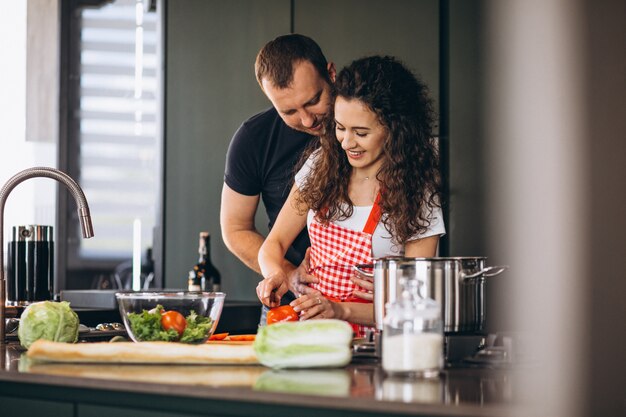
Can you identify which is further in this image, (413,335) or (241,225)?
(241,225)

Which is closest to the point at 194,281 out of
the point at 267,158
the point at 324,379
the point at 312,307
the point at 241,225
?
the point at 241,225

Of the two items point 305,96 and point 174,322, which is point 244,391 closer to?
point 174,322

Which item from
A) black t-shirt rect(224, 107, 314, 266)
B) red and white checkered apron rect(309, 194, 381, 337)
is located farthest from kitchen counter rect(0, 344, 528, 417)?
black t-shirt rect(224, 107, 314, 266)

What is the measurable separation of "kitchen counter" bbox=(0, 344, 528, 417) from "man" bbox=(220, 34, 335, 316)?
1.23m

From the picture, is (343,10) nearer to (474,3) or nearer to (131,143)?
(474,3)

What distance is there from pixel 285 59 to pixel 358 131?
1.83 ft

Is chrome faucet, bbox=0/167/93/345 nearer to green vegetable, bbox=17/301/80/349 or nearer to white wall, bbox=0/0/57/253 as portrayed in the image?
green vegetable, bbox=17/301/80/349

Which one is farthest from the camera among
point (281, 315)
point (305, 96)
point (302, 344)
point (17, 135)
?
point (17, 135)

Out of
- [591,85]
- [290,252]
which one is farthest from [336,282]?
[591,85]

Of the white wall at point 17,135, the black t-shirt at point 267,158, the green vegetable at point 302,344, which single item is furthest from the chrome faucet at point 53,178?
the white wall at point 17,135

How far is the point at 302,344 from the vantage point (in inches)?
61.5

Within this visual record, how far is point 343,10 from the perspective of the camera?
12.4 ft

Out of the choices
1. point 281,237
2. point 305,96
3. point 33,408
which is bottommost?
point 33,408

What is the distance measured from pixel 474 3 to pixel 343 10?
0.56 metres
